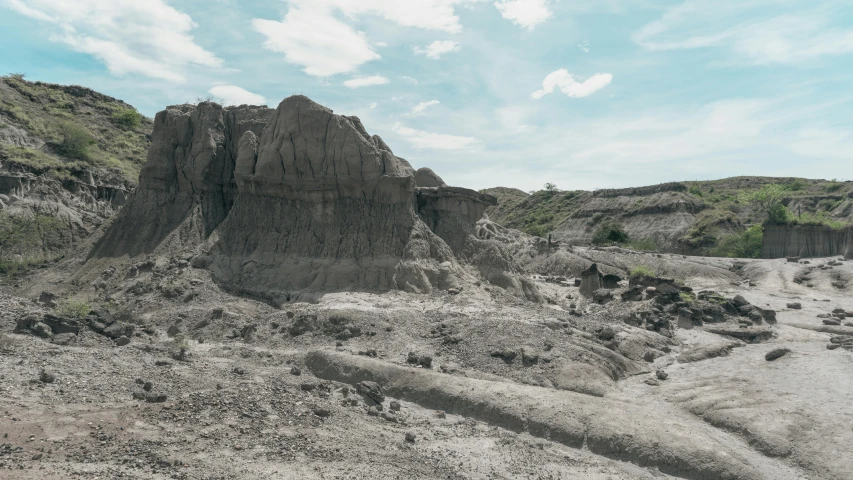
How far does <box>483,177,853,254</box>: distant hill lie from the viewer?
72.1 metres

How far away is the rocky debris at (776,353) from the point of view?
20750 millimetres

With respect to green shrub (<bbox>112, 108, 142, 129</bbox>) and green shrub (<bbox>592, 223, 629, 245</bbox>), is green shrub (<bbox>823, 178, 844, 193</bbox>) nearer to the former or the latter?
green shrub (<bbox>592, 223, 629, 245</bbox>)

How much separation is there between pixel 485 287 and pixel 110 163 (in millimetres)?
46570

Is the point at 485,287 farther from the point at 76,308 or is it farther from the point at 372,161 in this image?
the point at 76,308

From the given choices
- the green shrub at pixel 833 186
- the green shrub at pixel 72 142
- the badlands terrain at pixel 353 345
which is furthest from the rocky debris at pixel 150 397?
the green shrub at pixel 833 186

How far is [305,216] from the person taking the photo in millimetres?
29094

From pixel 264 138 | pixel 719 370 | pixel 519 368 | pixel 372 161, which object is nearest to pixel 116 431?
pixel 519 368

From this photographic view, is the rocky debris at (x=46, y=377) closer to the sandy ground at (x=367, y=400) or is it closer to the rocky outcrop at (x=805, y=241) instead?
the sandy ground at (x=367, y=400)

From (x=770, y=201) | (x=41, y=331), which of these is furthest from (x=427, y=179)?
(x=770, y=201)

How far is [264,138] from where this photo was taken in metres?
29.8

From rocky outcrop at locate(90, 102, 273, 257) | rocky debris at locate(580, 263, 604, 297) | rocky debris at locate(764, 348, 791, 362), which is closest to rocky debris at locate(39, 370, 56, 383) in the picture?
rocky outcrop at locate(90, 102, 273, 257)

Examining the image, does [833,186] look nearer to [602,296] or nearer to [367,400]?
[602,296]

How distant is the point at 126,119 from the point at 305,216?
56.4 meters

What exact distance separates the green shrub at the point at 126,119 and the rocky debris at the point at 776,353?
73.4m
